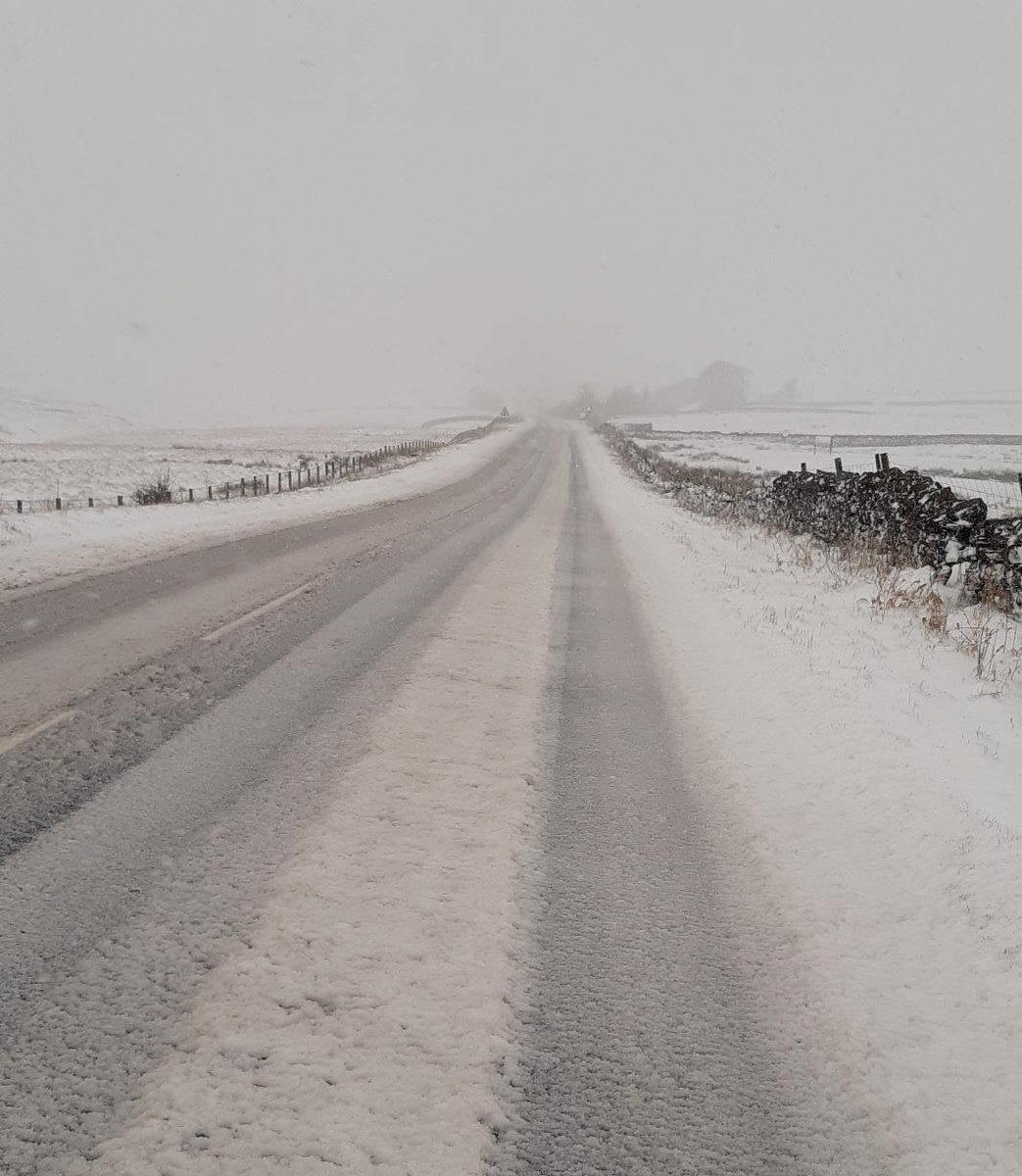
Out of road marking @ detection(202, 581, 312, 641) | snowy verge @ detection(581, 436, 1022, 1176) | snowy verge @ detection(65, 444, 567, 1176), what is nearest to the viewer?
snowy verge @ detection(65, 444, 567, 1176)

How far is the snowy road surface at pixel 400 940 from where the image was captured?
1970mm

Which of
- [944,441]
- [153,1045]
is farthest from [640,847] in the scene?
[944,441]

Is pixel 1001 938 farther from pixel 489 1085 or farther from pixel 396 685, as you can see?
pixel 396 685

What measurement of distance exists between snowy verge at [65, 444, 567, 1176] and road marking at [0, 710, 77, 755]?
5.39 ft

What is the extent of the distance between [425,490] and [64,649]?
53.4 ft

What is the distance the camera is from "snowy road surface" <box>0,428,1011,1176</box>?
1970 mm

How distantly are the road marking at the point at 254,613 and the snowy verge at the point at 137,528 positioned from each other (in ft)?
10.6

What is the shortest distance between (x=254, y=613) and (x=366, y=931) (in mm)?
5328

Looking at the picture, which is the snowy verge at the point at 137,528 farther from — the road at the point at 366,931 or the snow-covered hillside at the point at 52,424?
the snow-covered hillside at the point at 52,424

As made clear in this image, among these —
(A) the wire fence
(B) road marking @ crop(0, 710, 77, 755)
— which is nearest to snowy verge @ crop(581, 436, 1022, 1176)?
(B) road marking @ crop(0, 710, 77, 755)

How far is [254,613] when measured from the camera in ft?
24.6

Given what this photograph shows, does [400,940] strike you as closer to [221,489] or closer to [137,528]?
[137,528]

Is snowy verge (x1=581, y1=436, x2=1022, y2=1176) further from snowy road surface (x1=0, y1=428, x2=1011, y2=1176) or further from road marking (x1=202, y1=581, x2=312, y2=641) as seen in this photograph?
road marking (x1=202, y1=581, x2=312, y2=641)

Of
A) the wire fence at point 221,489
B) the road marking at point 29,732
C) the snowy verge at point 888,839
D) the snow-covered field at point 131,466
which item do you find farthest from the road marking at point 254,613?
the snow-covered field at point 131,466
